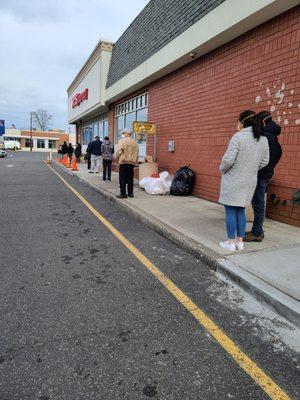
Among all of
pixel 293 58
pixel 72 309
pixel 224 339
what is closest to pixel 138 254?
pixel 72 309

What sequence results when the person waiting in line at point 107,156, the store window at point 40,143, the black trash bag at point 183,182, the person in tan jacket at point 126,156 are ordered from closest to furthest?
the person in tan jacket at point 126,156 → the black trash bag at point 183,182 → the person waiting in line at point 107,156 → the store window at point 40,143

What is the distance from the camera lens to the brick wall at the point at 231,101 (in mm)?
6023

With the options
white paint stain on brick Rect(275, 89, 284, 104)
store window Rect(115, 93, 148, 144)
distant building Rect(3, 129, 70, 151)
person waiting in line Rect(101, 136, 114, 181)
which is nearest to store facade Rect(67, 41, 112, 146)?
store window Rect(115, 93, 148, 144)

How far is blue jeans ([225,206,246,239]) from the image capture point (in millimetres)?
4484

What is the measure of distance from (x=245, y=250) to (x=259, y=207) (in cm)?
79

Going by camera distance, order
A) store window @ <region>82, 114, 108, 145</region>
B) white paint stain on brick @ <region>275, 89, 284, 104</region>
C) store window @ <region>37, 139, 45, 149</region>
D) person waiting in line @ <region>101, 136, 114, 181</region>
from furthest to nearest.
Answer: store window @ <region>37, 139, 45, 149</region>, store window @ <region>82, 114, 108, 145</region>, person waiting in line @ <region>101, 136, 114, 181</region>, white paint stain on brick @ <region>275, 89, 284, 104</region>

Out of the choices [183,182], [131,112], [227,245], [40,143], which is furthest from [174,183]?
[40,143]

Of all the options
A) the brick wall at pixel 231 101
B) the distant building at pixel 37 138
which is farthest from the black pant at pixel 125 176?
the distant building at pixel 37 138

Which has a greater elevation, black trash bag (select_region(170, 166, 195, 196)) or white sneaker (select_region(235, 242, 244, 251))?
black trash bag (select_region(170, 166, 195, 196))

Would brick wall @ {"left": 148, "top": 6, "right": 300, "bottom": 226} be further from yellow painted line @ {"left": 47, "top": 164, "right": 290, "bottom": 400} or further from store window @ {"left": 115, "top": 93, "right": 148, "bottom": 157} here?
yellow painted line @ {"left": 47, "top": 164, "right": 290, "bottom": 400}

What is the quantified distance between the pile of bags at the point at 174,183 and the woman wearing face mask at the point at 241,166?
4.79 metres

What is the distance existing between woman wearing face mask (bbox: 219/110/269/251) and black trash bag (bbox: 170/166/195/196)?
4773mm

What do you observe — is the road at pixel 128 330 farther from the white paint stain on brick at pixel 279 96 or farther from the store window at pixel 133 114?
the store window at pixel 133 114

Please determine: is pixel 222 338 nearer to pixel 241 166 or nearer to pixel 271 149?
pixel 241 166
